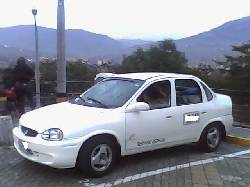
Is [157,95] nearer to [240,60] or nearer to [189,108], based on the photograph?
[189,108]

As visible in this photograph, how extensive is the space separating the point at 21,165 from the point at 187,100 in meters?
2.96

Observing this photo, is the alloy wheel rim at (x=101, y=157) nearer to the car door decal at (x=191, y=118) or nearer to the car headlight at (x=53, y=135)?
the car headlight at (x=53, y=135)

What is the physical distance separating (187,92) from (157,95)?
0.78 meters

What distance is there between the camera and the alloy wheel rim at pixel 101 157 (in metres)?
6.63

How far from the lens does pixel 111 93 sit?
761 cm

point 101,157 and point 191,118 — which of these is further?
point 191,118

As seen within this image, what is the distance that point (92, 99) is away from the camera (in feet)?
25.0

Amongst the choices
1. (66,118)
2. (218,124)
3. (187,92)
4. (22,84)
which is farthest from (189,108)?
(22,84)

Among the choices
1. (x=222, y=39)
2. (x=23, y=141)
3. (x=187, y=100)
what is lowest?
(x=23, y=141)

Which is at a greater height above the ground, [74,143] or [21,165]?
[74,143]

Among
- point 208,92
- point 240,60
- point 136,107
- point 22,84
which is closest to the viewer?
point 136,107

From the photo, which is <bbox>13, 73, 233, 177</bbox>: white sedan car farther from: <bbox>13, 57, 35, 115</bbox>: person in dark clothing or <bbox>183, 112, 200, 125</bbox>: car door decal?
<bbox>13, 57, 35, 115</bbox>: person in dark clothing

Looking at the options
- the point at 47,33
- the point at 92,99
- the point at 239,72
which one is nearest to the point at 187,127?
the point at 92,99

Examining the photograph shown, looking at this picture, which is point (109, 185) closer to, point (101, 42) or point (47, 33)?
point (47, 33)
